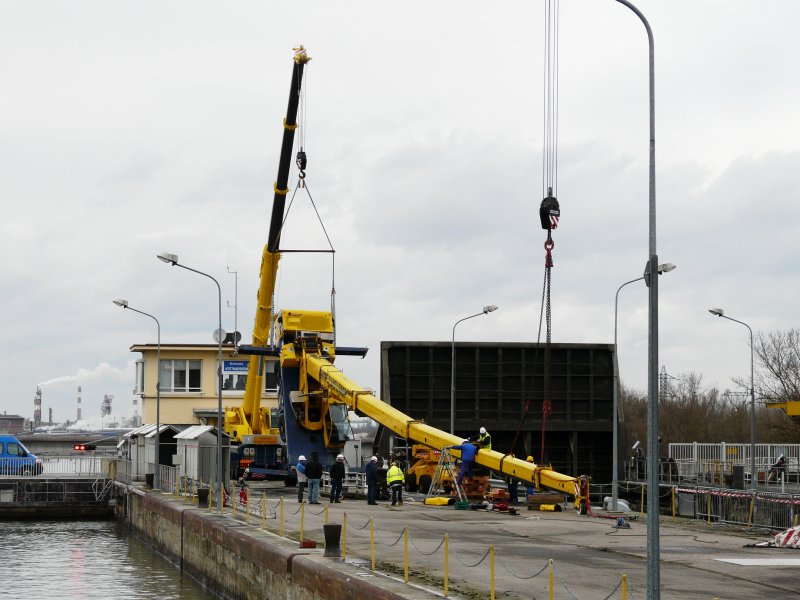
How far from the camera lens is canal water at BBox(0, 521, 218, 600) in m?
28.3

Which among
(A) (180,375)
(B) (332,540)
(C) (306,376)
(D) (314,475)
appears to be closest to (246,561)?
→ (B) (332,540)

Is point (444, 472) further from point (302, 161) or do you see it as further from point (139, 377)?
point (139, 377)

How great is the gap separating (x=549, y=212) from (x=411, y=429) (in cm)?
960

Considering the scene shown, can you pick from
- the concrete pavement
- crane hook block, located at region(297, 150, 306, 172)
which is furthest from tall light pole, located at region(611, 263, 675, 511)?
crane hook block, located at region(297, 150, 306, 172)

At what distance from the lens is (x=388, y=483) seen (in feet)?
107

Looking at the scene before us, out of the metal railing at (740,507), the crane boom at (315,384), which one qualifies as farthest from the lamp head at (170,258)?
the metal railing at (740,507)

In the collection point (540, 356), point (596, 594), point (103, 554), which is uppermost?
point (540, 356)

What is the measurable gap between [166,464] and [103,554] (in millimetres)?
7936

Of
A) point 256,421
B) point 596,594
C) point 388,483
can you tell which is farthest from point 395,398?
point 596,594

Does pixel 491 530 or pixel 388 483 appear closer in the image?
pixel 491 530

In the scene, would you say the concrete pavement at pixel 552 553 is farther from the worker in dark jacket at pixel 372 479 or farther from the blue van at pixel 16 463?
the blue van at pixel 16 463

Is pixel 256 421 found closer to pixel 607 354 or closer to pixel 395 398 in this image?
pixel 395 398

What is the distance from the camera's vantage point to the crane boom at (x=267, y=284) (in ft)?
130

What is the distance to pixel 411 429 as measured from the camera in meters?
32.8
